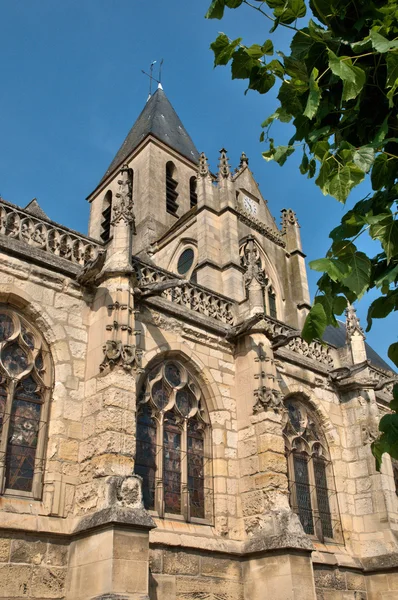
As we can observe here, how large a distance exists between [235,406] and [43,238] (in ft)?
13.9

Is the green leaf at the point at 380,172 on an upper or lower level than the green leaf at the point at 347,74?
lower

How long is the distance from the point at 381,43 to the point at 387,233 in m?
1.02

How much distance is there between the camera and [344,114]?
12.3 feet

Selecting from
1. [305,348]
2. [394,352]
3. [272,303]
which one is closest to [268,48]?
[394,352]

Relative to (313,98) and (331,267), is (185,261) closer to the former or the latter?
(313,98)

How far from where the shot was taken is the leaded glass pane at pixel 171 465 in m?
8.82

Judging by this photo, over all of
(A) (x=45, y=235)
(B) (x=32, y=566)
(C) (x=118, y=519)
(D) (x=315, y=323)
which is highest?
(A) (x=45, y=235)

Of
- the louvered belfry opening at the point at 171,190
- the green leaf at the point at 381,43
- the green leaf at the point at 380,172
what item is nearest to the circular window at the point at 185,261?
the louvered belfry opening at the point at 171,190

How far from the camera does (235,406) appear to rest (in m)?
10.2

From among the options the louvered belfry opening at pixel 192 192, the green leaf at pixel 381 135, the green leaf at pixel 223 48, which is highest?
the louvered belfry opening at pixel 192 192

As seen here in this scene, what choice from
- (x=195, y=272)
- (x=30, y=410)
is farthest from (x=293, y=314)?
(x=30, y=410)

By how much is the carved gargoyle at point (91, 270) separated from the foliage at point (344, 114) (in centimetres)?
494

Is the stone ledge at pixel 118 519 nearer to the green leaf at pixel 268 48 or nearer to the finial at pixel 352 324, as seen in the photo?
the green leaf at pixel 268 48

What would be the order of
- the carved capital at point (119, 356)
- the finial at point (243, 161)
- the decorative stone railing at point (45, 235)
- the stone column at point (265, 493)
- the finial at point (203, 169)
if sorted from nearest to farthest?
the carved capital at point (119, 356), the stone column at point (265, 493), the decorative stone railing at point (45, 235), the finial at point (203, 169), the finial at point (243, 161)
